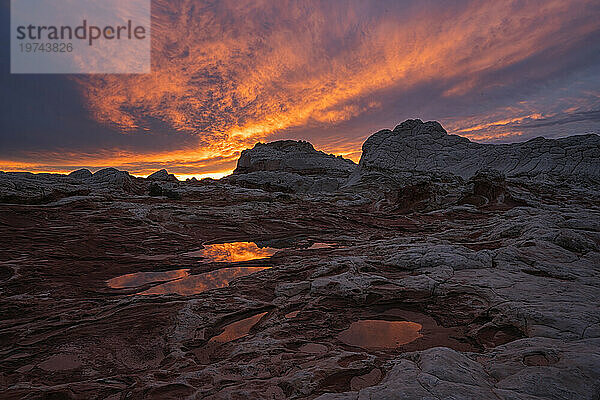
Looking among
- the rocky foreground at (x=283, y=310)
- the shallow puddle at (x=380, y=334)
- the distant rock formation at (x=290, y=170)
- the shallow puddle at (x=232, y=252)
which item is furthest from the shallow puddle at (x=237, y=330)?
the distant rock formation at (x=290, y=170)

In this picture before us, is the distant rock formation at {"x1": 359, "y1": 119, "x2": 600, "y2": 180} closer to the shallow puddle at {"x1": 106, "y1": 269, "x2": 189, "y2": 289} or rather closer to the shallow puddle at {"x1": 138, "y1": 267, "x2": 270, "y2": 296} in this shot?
the shallow puddle at {"x1": 138, "y1": 267, "x2": 270, "y2": 296}

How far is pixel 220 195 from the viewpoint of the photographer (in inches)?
1003

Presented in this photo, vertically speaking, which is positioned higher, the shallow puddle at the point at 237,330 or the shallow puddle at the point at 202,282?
the shallow puddle at the point at 202,282

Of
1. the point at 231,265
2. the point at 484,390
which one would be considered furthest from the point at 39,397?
the point at 231,265

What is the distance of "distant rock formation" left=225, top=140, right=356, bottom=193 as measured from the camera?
38688mm

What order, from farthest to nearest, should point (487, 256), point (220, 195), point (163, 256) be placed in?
point (220, 195), point (163, 256), point (487, 256)

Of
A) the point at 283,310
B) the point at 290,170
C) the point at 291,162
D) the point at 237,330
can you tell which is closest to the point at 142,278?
the point at 237,330

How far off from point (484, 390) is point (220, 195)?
960 inches

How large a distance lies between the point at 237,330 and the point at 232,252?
6192 millimetres

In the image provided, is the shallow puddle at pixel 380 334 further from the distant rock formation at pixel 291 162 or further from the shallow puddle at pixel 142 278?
the distant rock formation at pixel 291 162

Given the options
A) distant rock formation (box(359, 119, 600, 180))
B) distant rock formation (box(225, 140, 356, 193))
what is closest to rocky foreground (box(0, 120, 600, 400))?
distant rock formation (box(225, 140, 356, 193))

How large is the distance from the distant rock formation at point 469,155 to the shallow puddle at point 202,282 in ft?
103

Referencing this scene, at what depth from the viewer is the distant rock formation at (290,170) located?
38.7m

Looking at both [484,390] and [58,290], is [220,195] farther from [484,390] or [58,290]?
[484,390]
